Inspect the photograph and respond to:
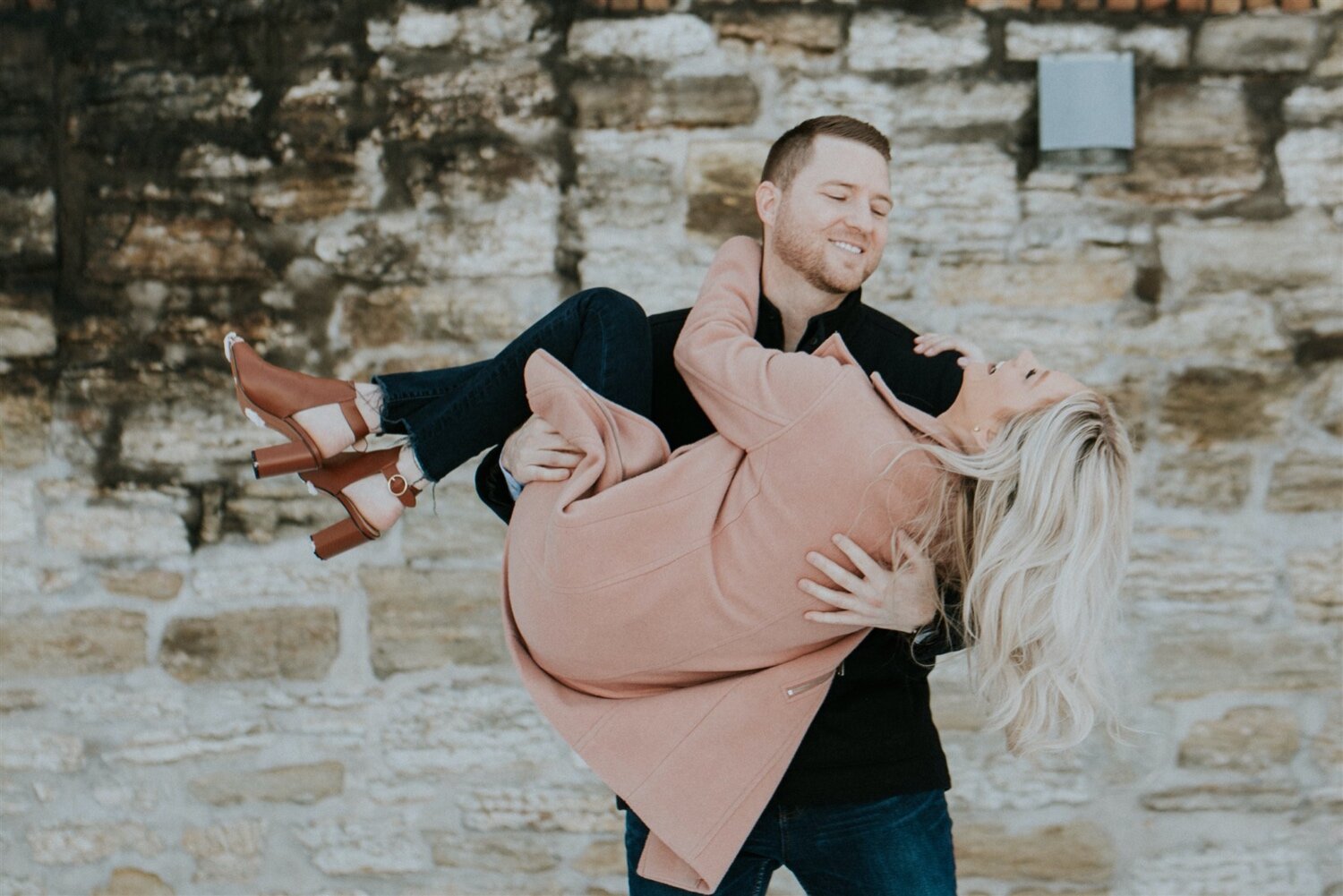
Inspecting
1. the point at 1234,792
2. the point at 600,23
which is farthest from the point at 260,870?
the point at 1234,792

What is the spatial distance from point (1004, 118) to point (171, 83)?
198 cm

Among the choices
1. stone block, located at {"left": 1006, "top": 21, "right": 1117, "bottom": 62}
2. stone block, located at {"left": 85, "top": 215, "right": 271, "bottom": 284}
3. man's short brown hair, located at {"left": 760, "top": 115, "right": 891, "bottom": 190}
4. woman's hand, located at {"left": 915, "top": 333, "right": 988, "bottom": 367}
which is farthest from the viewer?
stone block, located at {"left": 85, "top": 215, "right": 271, "bottom": 284}

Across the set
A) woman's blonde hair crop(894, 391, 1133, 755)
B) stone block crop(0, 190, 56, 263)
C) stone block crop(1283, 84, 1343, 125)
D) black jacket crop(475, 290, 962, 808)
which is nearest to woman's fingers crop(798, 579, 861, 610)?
woman's blonde hair crop(894, 391, 1133, 755)

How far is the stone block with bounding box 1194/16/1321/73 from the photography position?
2701 millimetres

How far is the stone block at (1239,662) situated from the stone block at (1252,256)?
824 millimetres

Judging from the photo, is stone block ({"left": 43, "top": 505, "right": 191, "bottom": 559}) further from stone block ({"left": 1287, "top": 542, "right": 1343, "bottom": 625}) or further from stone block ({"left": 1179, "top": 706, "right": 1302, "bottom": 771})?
stone block ({"left": 1287, "top": 542, "right": 1343, "bottom": 625})

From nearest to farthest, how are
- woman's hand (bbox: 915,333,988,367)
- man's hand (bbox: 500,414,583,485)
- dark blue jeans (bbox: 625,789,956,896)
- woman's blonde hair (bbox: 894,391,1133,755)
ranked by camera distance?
woman's blonde hair (bbox: 894,391,1133,755) → man's hand (bbox: 500,414,583,485) → dark blue jeans (bbox: 625,789,956,896) → woman's hand (bbox: 915,333,988,367)

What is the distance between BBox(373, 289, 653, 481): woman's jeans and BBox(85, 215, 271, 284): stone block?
1.13 m

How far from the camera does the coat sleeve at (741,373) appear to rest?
1609 mm

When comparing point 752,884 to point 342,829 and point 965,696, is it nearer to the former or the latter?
point 965,696

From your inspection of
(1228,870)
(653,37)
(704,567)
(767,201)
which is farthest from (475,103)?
(1228,870)

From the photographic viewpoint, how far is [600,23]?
2.72 metres

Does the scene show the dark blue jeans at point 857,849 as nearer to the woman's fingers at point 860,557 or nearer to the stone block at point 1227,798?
the woman's fingers at point 860,557

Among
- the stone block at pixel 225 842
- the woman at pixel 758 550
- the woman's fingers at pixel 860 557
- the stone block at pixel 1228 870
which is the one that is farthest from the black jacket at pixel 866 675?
the stone block at pixel 225 842
